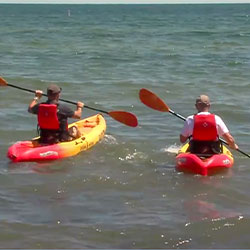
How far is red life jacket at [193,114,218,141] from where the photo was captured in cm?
808

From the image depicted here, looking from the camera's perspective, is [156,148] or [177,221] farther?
[156,148]

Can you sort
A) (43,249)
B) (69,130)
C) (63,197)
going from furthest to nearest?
(69,130), (63,197), (43,249)

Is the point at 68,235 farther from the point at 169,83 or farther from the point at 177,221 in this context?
the point at 169,83

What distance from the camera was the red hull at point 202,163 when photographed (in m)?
8.23

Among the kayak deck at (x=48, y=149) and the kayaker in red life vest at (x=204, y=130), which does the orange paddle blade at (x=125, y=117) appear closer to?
the kayak deck at (x=48, y=149)

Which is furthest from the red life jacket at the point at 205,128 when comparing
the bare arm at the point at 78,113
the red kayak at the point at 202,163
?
the bare arm at the point at 78,113

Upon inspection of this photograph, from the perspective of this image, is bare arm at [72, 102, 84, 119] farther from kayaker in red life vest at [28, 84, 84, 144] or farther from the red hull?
the red hull

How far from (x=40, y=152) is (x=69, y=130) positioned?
844 millimetres

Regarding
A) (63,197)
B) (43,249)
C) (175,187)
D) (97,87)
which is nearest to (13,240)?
(43,249)

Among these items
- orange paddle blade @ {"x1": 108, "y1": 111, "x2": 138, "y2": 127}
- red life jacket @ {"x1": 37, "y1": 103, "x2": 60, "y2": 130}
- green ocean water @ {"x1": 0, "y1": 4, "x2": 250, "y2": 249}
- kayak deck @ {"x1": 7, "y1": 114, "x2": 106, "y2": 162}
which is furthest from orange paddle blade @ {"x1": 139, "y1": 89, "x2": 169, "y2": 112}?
red life jacket @ {"x1": 37, "y1": 103, "x2": 60, "y2": 130}

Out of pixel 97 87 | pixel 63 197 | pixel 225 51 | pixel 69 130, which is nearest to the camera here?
pixel 63 197

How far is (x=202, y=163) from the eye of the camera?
8.24 metres

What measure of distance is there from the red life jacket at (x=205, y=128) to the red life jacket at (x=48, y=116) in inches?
75.3

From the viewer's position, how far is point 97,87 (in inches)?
632
